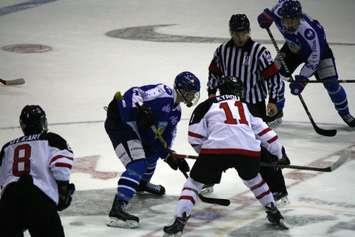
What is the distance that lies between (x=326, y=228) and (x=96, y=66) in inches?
228

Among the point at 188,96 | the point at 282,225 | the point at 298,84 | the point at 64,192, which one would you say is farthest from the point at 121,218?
the point at 298,84

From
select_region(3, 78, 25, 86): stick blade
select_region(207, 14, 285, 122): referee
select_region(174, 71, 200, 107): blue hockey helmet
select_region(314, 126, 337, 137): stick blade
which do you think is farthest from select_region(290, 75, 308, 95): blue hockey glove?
select_region(3, 78, 25, 86): stick blade

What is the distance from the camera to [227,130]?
6.49 m

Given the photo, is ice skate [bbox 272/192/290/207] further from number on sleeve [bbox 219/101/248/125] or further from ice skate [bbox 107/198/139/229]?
ice skate [bbox 107/198/139/229]

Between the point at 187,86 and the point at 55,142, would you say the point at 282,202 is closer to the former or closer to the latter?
the point at 187,86

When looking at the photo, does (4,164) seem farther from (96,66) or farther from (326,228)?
(96,66)

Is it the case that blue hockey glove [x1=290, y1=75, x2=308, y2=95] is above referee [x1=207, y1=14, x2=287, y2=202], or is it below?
below

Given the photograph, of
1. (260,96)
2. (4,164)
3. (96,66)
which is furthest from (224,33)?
(4,164)

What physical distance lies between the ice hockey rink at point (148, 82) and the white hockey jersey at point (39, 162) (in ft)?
3.75

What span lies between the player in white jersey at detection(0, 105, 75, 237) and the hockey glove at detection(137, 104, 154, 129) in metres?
1.25

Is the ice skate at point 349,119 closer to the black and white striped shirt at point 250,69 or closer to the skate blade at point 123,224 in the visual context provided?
the black and white striped shirt at point 250,69

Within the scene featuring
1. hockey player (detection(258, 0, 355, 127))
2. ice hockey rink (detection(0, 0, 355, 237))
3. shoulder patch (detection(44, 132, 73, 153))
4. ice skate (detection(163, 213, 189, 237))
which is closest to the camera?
shoulder patch (detection(44, 132, 73, 153))

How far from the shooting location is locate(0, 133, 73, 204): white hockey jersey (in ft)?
18.0

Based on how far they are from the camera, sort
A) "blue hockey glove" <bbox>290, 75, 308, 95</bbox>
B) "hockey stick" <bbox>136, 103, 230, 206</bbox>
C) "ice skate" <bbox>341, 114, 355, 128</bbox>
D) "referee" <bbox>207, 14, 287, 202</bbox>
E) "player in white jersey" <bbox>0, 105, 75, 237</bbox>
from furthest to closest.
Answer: "ice skate" <bbox>341, 114, 355, 128</bbox>
"blue hockey glove" <bbox>290, 75, 308, 95</bbox>
"referee" <bbox>207, 14, 287, 202</bbox>
"hockey stick" <bbox>136, 103, 230, 206</bbox>
"player in white jersey" <bbox>0, 105, 75, 237</bbox>
